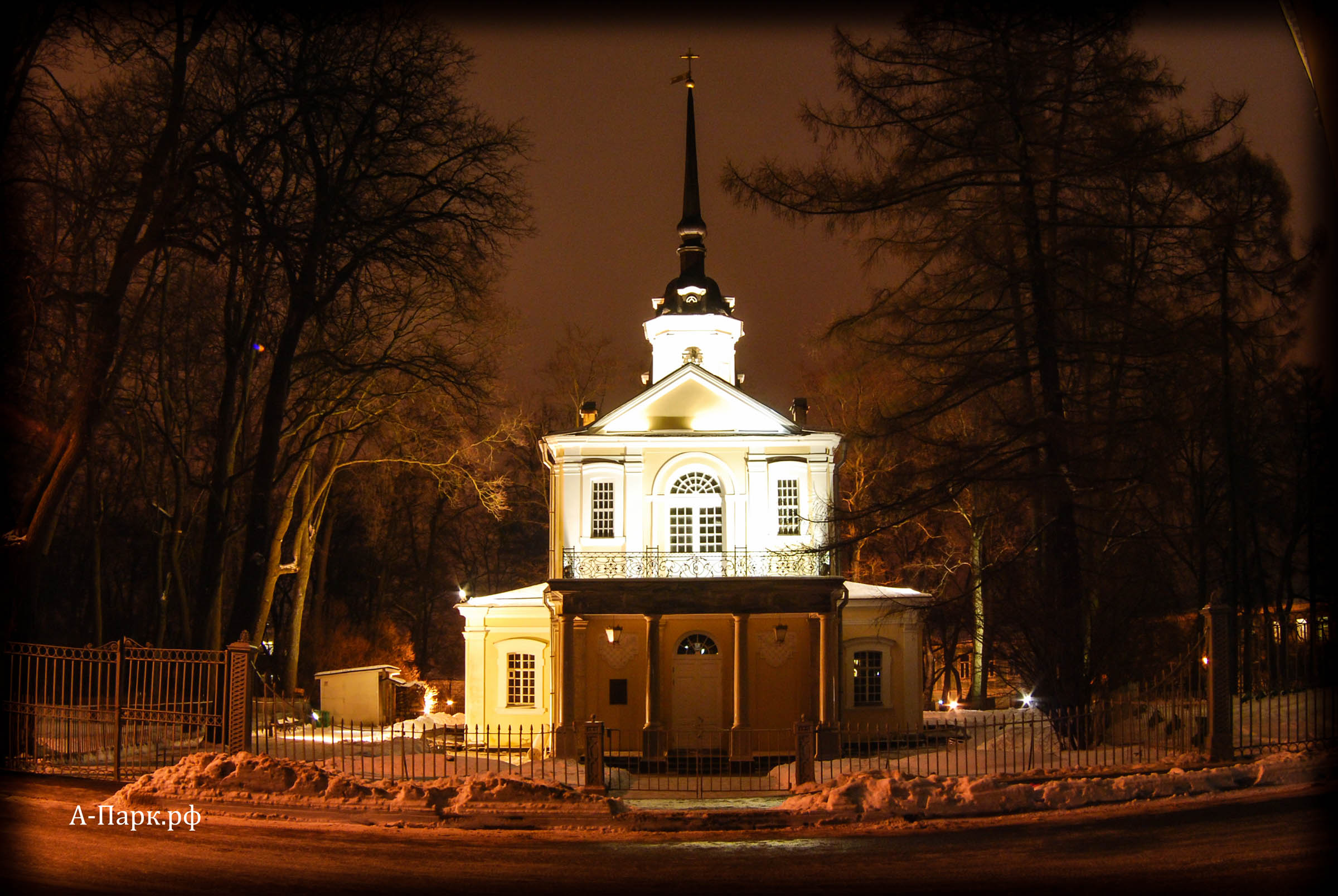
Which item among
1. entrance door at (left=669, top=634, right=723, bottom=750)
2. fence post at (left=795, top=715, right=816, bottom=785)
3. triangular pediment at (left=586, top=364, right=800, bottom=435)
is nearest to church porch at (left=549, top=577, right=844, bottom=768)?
entrance door at (left=669, top=634, right=723, bottom=750)

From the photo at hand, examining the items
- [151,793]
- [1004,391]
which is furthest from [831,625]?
[151,793]

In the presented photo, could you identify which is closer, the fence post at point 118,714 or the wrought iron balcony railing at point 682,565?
the fence post at point 118,714

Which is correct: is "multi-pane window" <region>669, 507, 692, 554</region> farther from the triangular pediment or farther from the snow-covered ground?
the snow-covered ground

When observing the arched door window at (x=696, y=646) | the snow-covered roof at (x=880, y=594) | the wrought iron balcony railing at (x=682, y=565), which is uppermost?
the wrought iron balcony railing at (x=682, y=565)

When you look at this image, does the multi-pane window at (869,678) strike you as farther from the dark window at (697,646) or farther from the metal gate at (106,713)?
the metal gate at (106,713)

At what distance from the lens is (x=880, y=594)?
29.2 m

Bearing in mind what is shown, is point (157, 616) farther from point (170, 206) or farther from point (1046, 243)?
point (1046, 243)

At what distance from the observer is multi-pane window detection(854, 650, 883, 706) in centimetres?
2839

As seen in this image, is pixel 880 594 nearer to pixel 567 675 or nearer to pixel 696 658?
pixel 696 658

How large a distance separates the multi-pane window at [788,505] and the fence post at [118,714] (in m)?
14.5

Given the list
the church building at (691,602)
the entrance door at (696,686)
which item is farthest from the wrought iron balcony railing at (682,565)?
the entrance door at (696,686)

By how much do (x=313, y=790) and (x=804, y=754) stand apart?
615cm

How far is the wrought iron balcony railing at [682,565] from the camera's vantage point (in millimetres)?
26562

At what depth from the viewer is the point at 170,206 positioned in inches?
738
